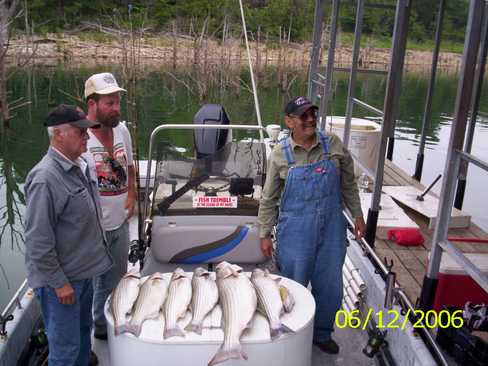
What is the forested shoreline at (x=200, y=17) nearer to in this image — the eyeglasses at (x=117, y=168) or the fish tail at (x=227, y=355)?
the eyeglasses at (x=117, y=168)

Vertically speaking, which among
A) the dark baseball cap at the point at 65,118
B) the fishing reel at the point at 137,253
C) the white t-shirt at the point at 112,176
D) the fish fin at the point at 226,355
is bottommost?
the fishing reel at the point at 137,253

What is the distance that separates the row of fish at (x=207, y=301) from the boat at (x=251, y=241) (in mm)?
417

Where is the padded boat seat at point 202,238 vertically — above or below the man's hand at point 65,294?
below

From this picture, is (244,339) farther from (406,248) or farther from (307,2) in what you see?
(307,2)

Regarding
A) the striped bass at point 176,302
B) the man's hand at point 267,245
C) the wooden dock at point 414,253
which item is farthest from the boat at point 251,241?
the striped bass at point 176,302

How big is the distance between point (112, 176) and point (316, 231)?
1.22 metres

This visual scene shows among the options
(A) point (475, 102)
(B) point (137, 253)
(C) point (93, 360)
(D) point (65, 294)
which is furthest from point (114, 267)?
(A) point (475, 102)

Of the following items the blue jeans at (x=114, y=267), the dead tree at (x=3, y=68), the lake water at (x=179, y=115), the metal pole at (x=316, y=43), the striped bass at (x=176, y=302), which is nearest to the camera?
the striped bass at (x=176, y=302)

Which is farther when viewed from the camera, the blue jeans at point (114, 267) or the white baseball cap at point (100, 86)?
the blue jeans at point (114, 267)

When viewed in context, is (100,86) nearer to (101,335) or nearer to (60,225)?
(60,225)

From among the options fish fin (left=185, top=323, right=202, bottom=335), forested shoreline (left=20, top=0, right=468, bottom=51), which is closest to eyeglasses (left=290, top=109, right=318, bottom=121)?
fish fin (left=185, top=323, right=202, bottom=335)

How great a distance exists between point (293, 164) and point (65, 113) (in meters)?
1.27

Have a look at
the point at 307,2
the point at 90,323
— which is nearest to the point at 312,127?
the point at 90,323

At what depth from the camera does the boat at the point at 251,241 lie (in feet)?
8.59
